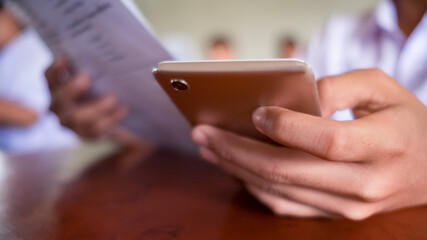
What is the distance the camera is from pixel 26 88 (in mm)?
907

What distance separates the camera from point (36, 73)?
0.92 meters

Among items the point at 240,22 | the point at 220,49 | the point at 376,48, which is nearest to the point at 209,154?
the point at 376,48

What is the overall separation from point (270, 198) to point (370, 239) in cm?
7

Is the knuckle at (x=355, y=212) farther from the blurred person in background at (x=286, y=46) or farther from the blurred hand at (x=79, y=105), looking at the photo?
the blurred person in background at (x=286, y=46)

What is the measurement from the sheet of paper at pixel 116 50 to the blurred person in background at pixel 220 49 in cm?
342

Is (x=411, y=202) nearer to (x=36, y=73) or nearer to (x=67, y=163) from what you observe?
(x=67, y=163)

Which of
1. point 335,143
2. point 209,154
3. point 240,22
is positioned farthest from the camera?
point 240,22

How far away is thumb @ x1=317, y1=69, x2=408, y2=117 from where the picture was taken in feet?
0.70

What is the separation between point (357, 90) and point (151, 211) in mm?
174

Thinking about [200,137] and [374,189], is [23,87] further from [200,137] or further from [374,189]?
[374,189]

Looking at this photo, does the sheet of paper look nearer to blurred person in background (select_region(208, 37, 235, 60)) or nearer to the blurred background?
blurred person in background (select_region(208, 37, 235, 60))

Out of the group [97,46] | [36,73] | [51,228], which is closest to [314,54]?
[97,46]

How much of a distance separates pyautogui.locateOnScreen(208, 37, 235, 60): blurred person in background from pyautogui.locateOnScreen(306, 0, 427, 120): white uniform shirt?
10.4 ft

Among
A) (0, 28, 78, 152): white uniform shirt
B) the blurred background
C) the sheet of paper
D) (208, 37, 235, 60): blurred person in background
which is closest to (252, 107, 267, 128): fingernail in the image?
the sheet of paper
